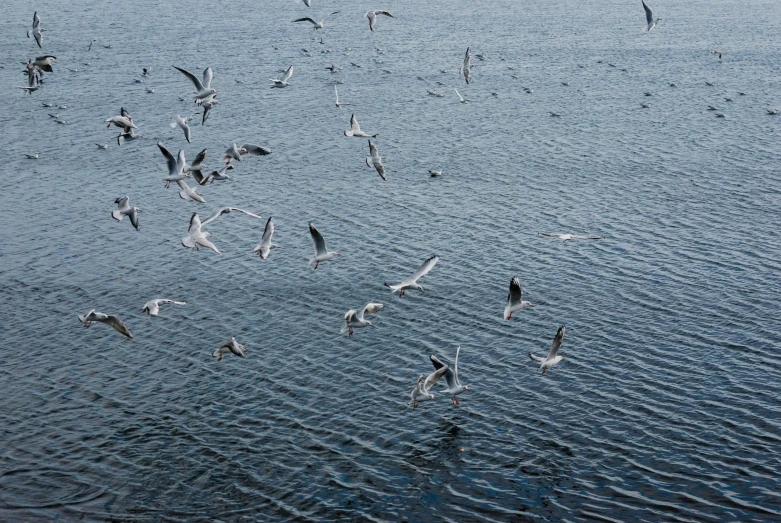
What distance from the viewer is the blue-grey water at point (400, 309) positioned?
102ft

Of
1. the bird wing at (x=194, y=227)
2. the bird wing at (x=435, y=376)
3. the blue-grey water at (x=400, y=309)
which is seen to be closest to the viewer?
the blue-grey water at (x=400, y=309)

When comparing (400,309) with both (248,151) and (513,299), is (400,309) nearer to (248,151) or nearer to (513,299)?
(248,151)

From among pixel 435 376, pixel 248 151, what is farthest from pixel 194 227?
pixel 435 376

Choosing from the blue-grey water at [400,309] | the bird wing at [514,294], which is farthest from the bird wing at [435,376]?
the bird wing at [514,294]

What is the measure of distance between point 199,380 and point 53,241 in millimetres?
18828

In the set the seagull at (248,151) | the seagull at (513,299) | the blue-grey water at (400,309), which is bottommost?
the blue-grey water at (400,309)

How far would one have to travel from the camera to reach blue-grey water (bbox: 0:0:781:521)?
102 ft

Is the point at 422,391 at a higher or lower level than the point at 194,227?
lower

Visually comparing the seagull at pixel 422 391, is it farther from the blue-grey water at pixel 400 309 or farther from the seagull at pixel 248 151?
the seagull at pixel 248 151

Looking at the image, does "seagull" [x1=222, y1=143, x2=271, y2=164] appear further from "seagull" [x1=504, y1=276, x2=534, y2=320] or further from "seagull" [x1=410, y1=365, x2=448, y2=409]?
"seagull" [x1=504, y1=276, x2=534, y2=320]

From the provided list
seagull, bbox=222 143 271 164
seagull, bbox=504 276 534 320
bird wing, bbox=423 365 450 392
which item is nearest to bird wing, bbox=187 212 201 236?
seagull, bbox=222 143 271 164

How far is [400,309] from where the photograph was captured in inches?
1732

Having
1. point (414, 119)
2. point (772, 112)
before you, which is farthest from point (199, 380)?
point (772, 112)

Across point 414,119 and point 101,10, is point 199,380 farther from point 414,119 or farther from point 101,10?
point 101,10
